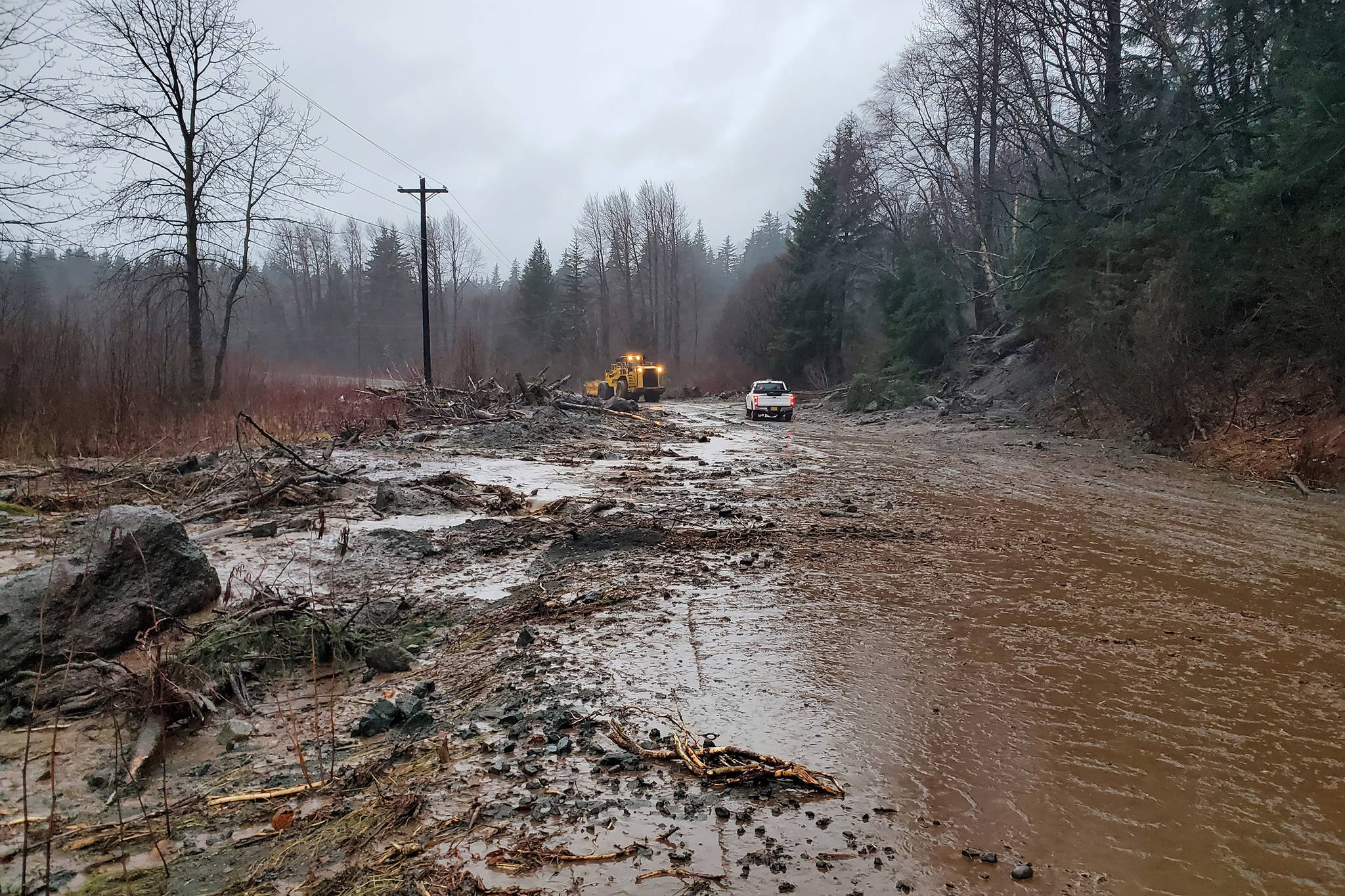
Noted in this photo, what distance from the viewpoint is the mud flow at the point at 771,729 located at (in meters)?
2.82

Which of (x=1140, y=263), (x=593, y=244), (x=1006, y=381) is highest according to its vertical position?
(x=593, y=244)

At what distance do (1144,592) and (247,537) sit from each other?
904cm

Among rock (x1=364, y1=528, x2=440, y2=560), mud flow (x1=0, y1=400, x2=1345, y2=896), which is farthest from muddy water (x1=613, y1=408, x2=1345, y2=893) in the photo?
rock (x1=364, y1=528, x2=440, y2=560)

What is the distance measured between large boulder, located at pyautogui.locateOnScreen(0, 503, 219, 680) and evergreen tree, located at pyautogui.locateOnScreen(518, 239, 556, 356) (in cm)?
6218

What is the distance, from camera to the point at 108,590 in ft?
16.2

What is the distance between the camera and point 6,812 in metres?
3.22

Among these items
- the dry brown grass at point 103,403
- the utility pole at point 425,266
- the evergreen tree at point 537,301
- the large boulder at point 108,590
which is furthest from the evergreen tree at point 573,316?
the large boulder at point 108,590

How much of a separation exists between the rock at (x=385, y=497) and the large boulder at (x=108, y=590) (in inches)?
146

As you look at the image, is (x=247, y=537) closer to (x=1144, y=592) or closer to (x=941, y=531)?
(x=941, y=531)

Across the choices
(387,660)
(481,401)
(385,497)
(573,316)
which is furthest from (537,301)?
(387,660)

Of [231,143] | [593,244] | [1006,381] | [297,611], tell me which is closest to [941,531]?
[297,611]

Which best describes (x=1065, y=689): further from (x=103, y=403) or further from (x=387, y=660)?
(x=103, y=403)

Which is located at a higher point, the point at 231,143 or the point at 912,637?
the point at 231,143

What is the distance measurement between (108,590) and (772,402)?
27658mm
